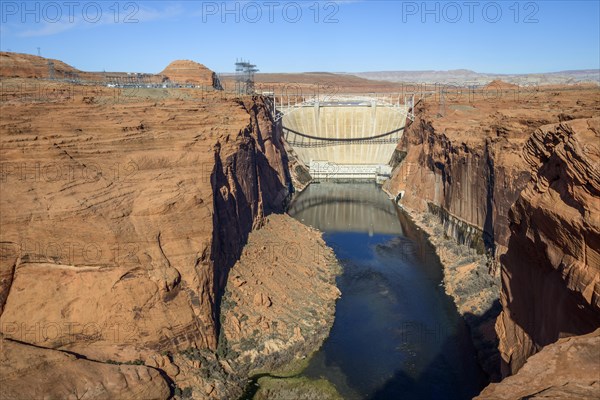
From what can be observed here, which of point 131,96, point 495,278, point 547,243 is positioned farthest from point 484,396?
point 131,96

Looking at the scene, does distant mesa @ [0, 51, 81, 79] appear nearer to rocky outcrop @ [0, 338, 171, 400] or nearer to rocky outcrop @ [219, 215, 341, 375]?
rocky outcrop @ [219, 215, 341, 375]

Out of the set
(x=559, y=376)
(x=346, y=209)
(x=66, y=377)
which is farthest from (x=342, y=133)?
(x=559, y=376)

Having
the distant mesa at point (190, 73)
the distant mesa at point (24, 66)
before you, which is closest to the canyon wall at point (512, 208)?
the distant mesa at point (190, 73)

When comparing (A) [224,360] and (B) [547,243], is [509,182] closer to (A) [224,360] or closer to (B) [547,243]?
(B) [547,243]

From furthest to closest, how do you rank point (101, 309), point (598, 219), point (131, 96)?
point (131, 96)
point (101, 309)
point (598, 219)

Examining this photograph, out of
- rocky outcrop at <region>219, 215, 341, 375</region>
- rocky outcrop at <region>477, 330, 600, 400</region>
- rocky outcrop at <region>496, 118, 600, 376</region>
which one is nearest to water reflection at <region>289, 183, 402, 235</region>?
rocky outcrop at <region>219, 215, 341, 375</region>

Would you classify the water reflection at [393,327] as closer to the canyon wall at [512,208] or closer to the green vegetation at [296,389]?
the green vegetation at [296,389]
